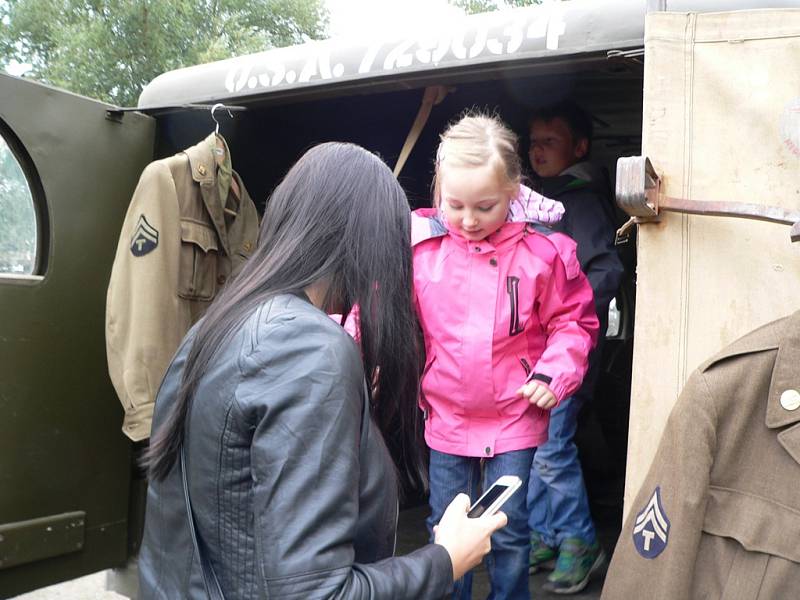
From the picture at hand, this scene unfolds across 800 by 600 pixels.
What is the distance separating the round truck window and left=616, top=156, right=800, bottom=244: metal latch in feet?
7.67

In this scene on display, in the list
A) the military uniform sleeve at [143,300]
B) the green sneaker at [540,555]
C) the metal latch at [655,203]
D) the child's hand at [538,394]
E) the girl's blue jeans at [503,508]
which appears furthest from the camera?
the green sneaker at [540,555]

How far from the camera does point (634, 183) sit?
6.29 feet

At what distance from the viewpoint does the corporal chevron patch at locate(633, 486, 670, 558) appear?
1804mm

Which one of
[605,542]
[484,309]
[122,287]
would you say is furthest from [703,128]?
[605,542]

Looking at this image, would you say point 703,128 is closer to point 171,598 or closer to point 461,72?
point 461,72

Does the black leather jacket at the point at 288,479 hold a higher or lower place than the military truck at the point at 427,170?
lower

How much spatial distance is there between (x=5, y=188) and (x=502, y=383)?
6.60ft

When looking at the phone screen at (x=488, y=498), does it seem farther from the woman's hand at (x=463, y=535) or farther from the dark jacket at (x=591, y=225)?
the dark jacket at (x=591, y=225)

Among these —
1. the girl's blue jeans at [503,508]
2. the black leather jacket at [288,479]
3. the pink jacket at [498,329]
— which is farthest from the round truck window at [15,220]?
the black leather jacket at [288,479]

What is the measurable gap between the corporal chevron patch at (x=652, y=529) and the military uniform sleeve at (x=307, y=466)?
65 cm

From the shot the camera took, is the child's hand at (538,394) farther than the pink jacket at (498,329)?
No

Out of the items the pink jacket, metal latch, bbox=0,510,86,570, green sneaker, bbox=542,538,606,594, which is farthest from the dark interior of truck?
metal latch, bbox=0,510,86,570

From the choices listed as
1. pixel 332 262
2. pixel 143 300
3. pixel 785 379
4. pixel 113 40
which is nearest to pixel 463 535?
pixel 332 262

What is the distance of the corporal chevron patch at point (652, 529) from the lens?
5.92 ft
